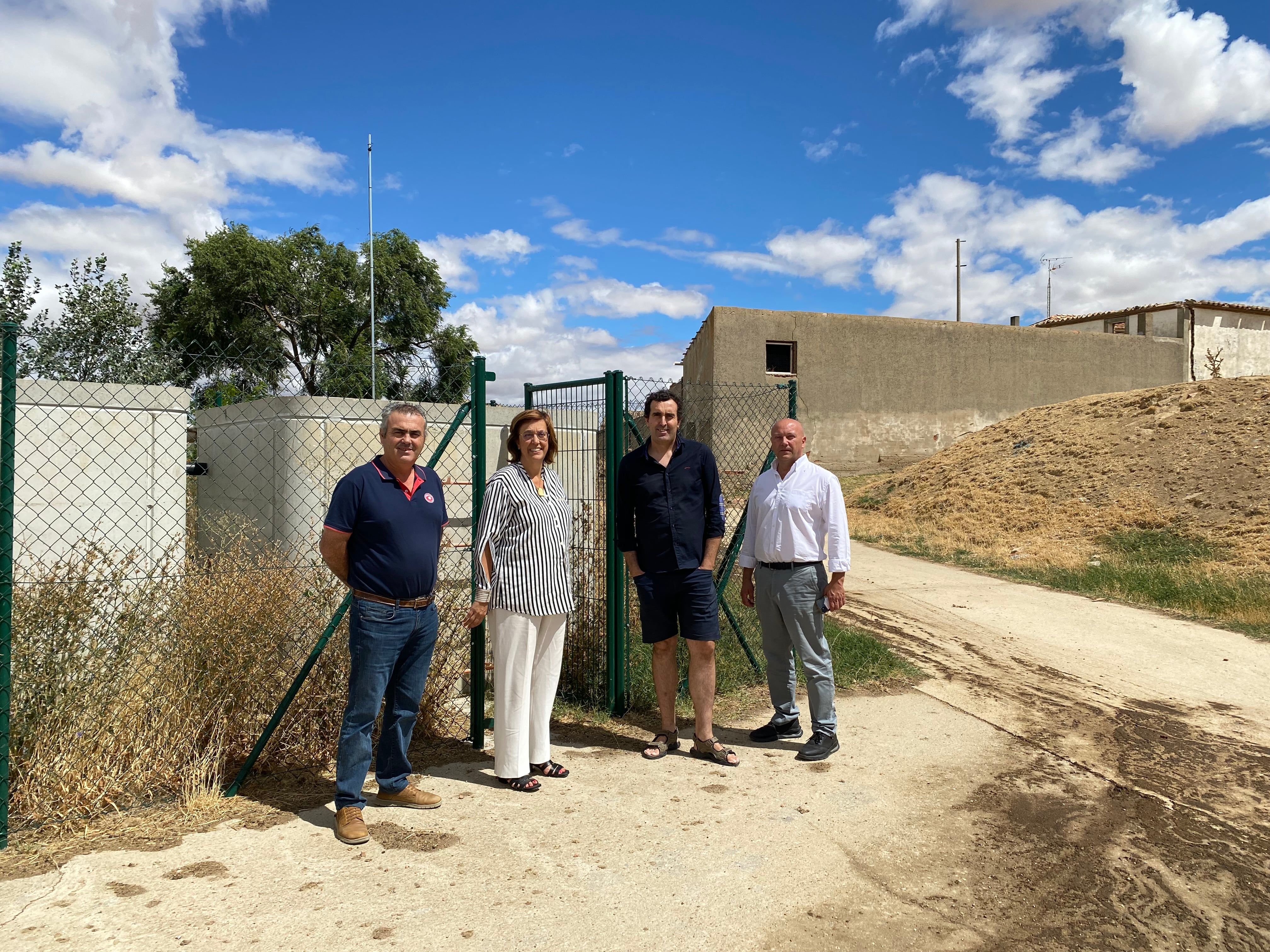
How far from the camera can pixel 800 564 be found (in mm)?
4695

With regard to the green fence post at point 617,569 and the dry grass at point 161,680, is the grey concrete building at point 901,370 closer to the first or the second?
the green fence post at point 617,569

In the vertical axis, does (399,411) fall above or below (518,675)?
above

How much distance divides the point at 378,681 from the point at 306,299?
2494cm

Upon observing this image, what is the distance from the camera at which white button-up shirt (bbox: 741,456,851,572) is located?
463 cm

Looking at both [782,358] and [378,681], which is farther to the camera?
[782,358]

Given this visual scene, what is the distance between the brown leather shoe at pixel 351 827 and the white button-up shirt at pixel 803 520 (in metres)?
2.48

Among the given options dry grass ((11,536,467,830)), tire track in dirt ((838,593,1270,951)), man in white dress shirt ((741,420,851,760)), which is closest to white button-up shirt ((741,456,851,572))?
man in white dress shirt ((741,420,851,760))

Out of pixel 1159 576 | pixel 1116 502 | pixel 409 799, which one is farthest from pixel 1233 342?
pixel 409 799

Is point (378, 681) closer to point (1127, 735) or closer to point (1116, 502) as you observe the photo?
point (1127, 735)

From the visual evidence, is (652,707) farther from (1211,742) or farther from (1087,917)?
(1211,742)

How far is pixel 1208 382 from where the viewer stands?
60.2 feet

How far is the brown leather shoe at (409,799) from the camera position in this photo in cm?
395

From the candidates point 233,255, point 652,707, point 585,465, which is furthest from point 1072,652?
point 233,255

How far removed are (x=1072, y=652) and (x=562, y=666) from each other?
4.82m
